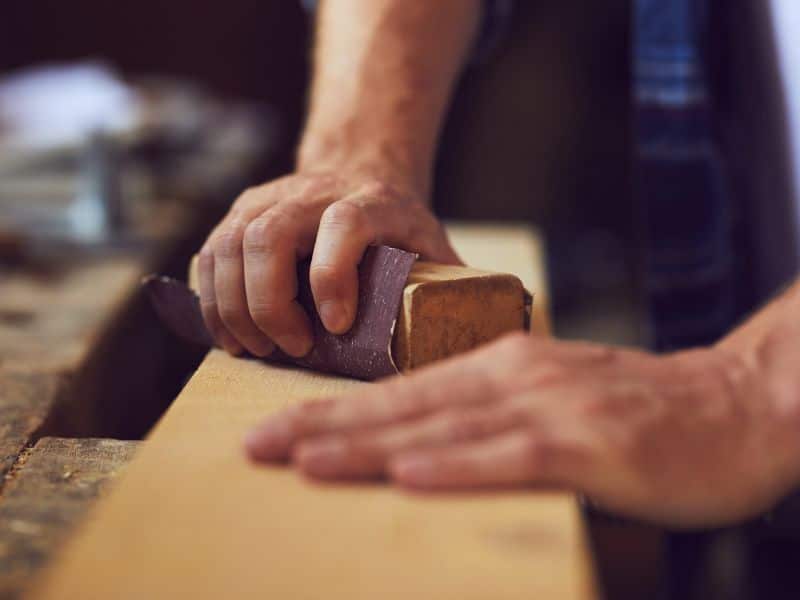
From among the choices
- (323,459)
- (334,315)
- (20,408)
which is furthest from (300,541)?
(20,408)

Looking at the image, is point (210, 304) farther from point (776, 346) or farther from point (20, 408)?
point (776, 346)

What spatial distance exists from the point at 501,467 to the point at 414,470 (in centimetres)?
6

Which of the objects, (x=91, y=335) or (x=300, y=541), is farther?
(x=91, y=335)

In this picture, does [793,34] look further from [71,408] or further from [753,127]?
[71,408]

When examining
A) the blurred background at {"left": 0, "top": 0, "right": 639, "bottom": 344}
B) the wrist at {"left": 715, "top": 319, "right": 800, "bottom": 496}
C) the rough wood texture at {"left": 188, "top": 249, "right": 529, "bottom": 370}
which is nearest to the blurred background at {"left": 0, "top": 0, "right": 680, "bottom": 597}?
the blurred background at {"left": 0, "top": 0, "right": 639, "bottom": 344}

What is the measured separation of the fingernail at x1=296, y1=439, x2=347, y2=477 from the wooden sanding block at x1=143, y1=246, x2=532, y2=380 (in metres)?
0.21

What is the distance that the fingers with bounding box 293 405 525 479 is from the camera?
0.61 metres

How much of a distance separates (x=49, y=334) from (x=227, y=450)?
2.73 feet

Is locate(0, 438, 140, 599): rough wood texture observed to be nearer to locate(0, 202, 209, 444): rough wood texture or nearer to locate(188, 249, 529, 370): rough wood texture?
locate(0, 202, 209, 444): rough wood texture

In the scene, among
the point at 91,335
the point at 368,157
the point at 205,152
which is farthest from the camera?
the point at 205,152

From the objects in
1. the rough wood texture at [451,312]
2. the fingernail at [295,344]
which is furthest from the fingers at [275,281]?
the rough wood texture at [451,312]

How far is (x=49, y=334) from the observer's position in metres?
1.38

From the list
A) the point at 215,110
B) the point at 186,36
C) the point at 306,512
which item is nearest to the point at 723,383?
the point at 306,512

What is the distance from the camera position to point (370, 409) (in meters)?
0.64
